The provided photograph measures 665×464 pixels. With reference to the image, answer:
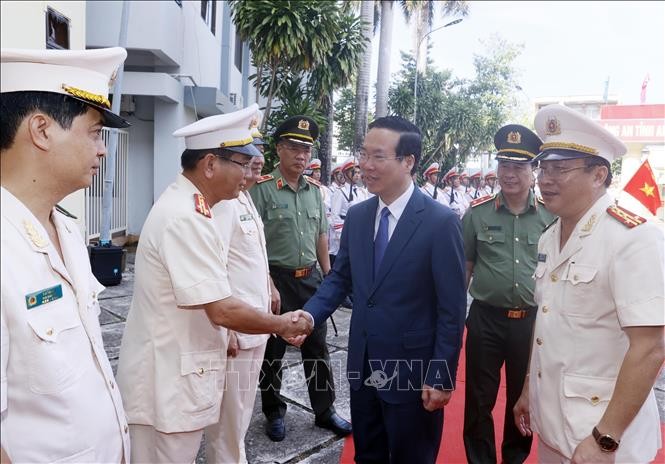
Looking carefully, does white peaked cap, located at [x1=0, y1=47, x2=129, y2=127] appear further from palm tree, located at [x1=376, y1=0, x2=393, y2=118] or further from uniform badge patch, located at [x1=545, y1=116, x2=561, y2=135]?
palm tree, located at [x1=376, y1=0, x2=393, y2=118]

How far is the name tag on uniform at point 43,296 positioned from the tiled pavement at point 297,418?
1.99 meters

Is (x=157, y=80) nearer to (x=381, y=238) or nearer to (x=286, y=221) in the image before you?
(x=286, y=221)

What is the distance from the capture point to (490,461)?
9.33 feet

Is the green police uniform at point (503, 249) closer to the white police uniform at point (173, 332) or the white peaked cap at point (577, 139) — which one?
the white peaked cap at point (577, 139)

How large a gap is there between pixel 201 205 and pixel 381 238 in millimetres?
797

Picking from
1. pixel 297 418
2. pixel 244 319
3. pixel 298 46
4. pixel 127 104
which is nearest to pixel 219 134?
pixel 244 319

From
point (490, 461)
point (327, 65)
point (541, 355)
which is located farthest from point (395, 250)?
point (327, 65)

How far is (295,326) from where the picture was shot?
94.2 inches

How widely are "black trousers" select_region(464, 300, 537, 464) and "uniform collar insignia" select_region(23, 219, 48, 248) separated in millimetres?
2361

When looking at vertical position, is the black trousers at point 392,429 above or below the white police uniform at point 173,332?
below

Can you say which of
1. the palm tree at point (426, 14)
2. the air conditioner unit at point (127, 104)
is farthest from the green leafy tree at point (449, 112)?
the air conditioner unit at point (127, 104)

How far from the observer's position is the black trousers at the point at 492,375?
2.81 meters

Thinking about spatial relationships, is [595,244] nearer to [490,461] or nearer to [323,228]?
[490,461]

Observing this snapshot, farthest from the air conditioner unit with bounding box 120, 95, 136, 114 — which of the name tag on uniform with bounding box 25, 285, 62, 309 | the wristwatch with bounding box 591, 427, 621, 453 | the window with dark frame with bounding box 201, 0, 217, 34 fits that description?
the wristwatch with bounding box 591, 427, 621, 453
